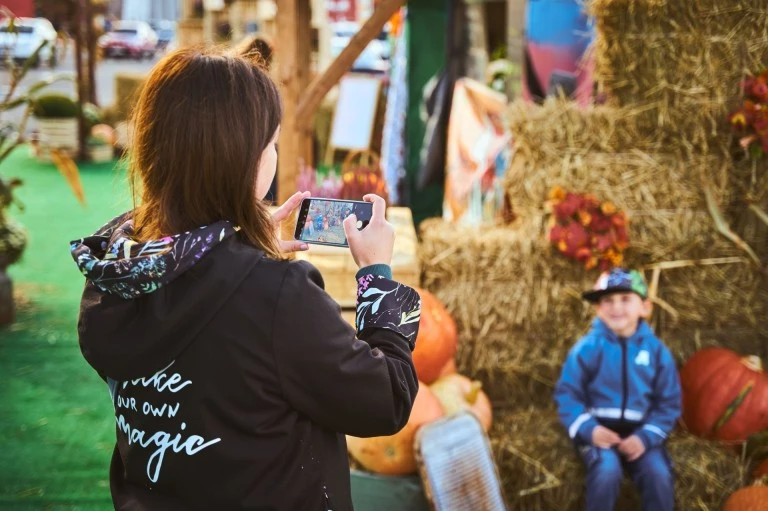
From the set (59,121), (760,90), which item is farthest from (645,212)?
(59,121)

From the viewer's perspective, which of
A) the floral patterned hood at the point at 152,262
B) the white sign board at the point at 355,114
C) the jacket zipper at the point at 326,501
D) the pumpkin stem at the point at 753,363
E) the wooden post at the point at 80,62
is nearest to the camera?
the floral patterned hood at the point at 152,262

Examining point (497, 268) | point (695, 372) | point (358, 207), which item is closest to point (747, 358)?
point (695, 372)

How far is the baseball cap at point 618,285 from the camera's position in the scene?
3.47 m

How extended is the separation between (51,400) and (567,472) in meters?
2.70

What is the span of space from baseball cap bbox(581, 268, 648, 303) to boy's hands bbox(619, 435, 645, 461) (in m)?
0.57

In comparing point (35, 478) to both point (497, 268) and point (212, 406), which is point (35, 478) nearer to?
point (497, 268)

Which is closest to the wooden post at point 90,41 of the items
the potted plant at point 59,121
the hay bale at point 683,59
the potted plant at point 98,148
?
the potted plant at point 59,121

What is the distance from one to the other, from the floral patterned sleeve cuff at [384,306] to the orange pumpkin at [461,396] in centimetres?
216

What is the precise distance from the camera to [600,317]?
360cm

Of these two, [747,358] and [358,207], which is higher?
[358,207]

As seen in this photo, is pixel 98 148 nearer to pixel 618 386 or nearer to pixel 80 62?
pixel 80 62

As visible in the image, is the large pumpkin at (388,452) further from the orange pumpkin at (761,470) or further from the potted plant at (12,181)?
the potted plant at (12,181)

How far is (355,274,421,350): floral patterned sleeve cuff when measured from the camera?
1.48 meters

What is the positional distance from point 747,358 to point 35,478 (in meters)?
3.17
